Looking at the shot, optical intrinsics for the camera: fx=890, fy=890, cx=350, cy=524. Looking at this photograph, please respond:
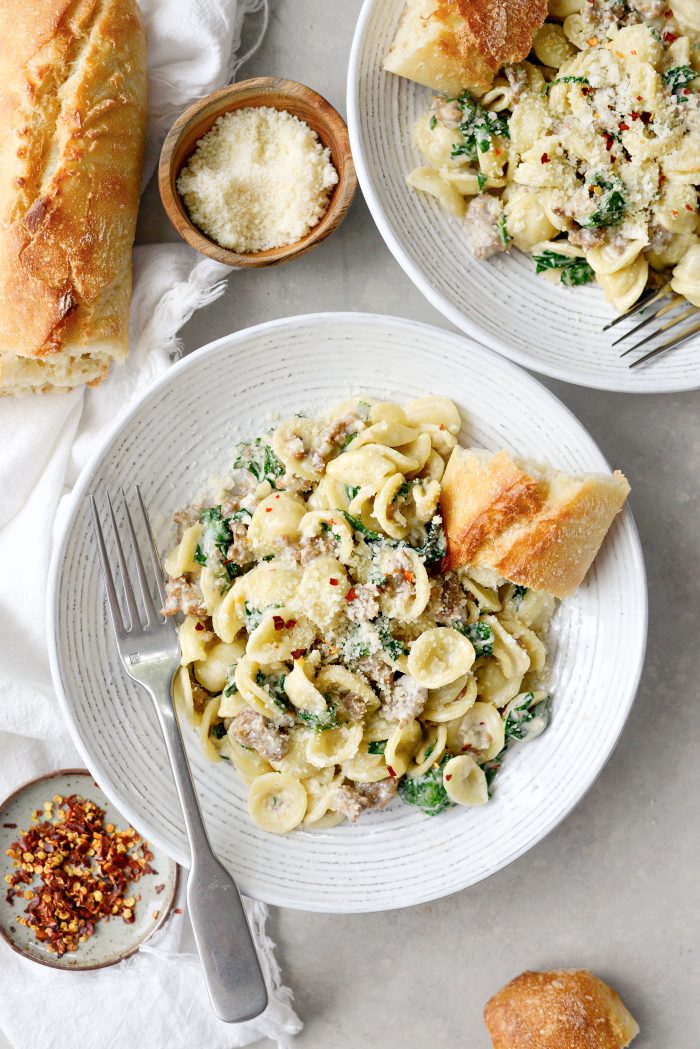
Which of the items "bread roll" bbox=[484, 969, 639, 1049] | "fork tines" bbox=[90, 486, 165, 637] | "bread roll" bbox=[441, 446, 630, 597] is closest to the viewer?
"bread roll" bbox=[441, 446, 630, 597]

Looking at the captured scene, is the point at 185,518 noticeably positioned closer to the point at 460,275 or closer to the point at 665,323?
the point at 460,275

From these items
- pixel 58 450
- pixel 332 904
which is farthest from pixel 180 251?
pixel 332 904

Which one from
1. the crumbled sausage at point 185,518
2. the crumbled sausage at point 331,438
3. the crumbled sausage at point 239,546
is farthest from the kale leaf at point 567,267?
the crumbled sausage at point 185,518

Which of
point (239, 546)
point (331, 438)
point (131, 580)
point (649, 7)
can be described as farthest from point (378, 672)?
point (649, 7)

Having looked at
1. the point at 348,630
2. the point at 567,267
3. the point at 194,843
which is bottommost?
the point at 194,843

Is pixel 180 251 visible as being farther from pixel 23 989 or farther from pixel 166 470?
pixel 23 989

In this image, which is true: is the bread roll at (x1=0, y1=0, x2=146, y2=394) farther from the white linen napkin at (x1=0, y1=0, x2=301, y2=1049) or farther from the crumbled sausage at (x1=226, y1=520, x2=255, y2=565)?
the crumbled sausage at (x1=226, y1=520, x2=255, y2=565)

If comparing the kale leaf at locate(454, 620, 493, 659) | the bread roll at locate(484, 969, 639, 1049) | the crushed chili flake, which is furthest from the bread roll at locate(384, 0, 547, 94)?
the bread roll at locate(484, 969, 639, 1049)

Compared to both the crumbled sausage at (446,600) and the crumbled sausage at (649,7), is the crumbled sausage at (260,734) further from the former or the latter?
the crumbled sausage at (649,7)

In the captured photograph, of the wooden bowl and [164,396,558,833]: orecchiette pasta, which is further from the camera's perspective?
the wooden bowl
